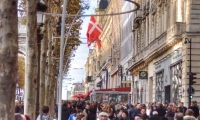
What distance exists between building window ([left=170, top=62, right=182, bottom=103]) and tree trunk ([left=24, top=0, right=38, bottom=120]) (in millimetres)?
18442

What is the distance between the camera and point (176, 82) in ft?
122

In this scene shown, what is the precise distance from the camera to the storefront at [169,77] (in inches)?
1421

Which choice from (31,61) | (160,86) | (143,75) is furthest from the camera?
(143,75)

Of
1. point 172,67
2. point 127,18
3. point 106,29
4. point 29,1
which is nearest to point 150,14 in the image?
point 172,67

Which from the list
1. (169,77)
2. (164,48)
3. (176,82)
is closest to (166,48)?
(164,48)

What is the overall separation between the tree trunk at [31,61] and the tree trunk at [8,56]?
28.5ft

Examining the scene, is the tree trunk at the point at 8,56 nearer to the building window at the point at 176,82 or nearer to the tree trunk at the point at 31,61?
the tree trunk at the point at 31,61

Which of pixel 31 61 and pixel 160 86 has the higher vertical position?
pixel 31 61

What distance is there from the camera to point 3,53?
848 centimetres

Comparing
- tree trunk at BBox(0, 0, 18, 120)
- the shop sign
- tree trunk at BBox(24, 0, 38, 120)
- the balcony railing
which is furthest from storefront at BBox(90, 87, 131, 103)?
tree trunk at BBox(0, 0, 18, 120)

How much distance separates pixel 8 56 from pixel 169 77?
31995 millimetres

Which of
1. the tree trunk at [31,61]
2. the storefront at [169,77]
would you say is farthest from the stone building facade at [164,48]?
the tree trunk at [31,61]

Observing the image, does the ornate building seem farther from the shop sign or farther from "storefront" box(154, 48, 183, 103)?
the shop sign

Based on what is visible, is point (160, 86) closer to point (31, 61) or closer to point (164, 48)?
point (164, 48)
